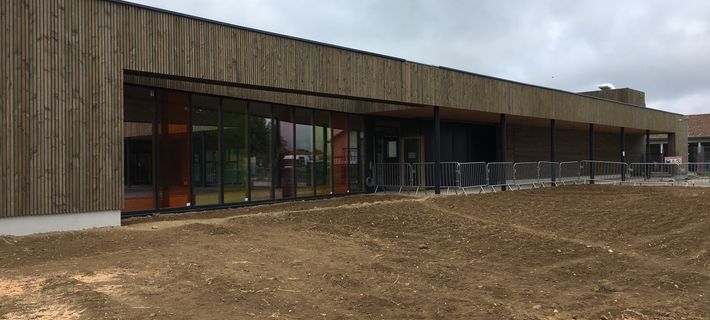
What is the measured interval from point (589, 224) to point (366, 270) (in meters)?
6.73

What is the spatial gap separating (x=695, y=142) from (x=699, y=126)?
82.4 inches

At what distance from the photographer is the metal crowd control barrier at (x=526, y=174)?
2168 centimetres

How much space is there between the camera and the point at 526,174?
22.2 metres

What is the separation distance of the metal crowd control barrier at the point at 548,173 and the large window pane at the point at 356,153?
25.7 feet

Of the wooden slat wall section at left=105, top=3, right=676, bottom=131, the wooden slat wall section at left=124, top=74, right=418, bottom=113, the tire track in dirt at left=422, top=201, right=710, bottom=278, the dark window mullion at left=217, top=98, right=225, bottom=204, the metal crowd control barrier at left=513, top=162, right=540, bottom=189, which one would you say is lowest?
the tire track in dirt at left=422, top=201, right=710, bottom=278

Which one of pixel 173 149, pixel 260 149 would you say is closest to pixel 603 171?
pixel 260 149

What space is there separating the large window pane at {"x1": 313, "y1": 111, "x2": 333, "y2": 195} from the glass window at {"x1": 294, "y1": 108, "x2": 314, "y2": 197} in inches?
10.2

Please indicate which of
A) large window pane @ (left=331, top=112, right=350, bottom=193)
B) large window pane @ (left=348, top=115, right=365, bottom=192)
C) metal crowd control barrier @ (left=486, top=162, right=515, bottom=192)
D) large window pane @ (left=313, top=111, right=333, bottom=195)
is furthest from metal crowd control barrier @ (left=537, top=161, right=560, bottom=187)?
large window pane @ (left=313, top=111, right=333, bottom=195)

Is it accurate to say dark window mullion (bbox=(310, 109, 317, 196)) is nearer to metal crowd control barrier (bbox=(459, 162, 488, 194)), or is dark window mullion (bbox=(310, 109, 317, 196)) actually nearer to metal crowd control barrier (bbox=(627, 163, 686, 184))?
metal crowd control barrier (bbox=(459, 162, 488, 194))

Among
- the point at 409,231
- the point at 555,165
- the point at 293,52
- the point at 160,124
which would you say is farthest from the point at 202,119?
the point at 555,165

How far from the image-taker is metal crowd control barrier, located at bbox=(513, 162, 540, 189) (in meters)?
21.7

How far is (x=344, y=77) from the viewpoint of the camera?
14.8m

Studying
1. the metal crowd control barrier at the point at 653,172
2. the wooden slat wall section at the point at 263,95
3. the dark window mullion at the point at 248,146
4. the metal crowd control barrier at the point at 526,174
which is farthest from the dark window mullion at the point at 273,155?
the metal crowd control barrier at the point at 653,172

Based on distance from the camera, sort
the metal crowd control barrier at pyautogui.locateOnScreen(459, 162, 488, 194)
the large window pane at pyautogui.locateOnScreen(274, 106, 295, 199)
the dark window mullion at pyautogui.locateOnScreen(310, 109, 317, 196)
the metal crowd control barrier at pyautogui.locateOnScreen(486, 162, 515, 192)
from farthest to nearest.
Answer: the metal crowd control barrier at pyautogui.locateOnScreen(486, 162, 515, 192)
the metal crowd control barrier at pyautogui.locateOnScreen(459, 162, 488, 194)
the dark window mullion at pyautogui.locateOnScreen(310, 109, 317, 196)
the large window pane at pyautogui.locateOnScreen(274, 106, 295, 199)
